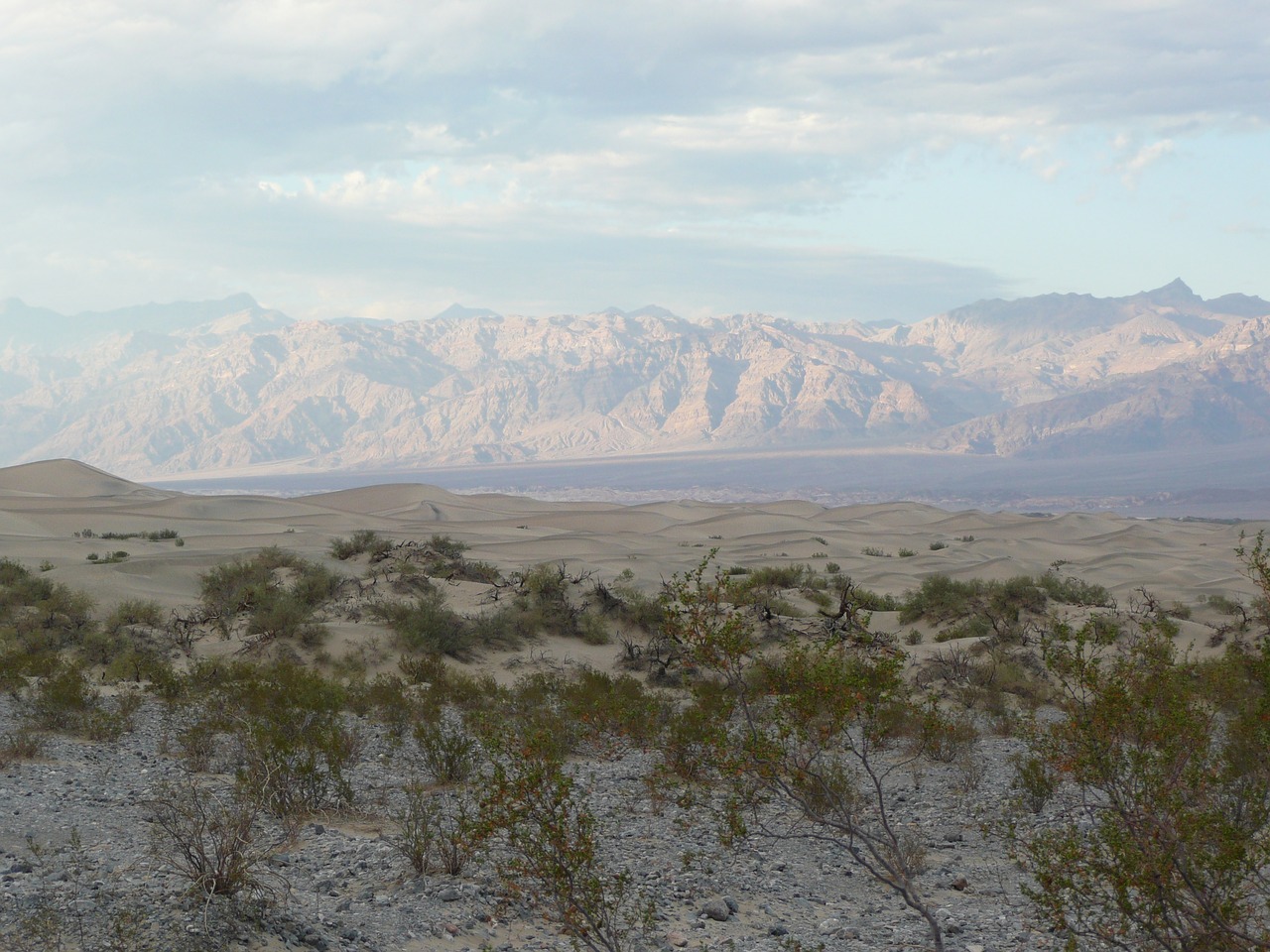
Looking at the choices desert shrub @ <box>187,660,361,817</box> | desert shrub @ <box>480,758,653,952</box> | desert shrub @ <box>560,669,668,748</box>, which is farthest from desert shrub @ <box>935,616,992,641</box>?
desert shrub @ <box>480,758,653,952</box>

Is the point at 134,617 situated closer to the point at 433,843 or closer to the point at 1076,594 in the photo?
the point at 433,843

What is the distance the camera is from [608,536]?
49.5 meters

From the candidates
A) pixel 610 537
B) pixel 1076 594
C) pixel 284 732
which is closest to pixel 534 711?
pixel 284 732

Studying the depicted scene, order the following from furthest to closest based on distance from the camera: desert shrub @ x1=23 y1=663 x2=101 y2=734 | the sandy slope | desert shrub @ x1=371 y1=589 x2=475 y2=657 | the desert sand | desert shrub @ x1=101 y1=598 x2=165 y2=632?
the sandy slope
desert shrub @ x1=101 y1=598 x2=165 y2=632
desert shrub @ x1=371 y1=589 x2=475 y2=657
desert shrub @ x1=23 y1=663 x2=101 y2=734
the desert sand

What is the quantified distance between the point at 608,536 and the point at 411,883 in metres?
41.7

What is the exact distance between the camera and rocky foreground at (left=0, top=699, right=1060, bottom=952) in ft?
20.1

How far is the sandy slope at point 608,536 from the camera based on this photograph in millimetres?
30734

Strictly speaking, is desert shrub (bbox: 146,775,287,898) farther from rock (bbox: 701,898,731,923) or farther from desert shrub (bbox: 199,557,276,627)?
desert shrub (bbox: 199,557,276,627)

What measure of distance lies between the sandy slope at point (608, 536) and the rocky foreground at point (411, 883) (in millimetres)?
14580

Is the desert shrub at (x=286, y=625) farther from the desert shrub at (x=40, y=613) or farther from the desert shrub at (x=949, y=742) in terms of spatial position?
the desert shrub at (x=949, y=742)

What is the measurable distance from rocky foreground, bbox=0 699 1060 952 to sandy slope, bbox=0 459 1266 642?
47.8 ft

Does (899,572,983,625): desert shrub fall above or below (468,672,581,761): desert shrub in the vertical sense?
below

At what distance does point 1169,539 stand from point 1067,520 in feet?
37.2

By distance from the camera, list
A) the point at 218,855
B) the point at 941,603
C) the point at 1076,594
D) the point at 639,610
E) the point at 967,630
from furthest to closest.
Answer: the point at 1076,594 < the point at 941,603 < the point at 967,630 < the point at 639,610 < the point at 218,855
